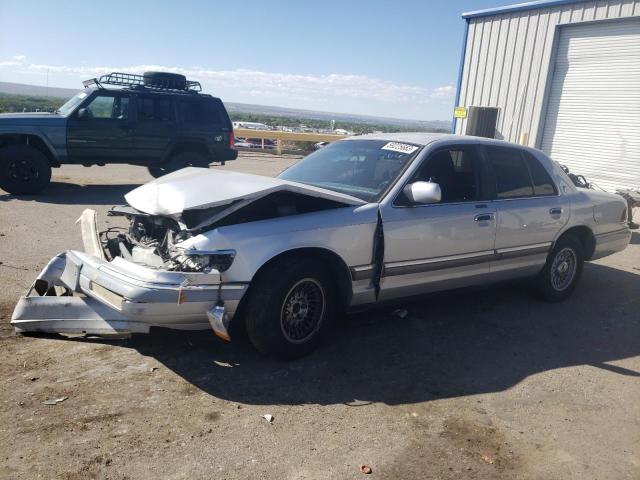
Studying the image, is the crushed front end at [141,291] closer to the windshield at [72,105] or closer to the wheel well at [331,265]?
the wheel well at [331,265]

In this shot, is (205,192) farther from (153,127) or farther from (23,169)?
(153,127)

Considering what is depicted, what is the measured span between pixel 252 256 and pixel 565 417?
7.55 feet

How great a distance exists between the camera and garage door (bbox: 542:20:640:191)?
1229 centimetres

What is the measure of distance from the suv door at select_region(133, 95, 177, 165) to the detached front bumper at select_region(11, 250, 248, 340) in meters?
8.06

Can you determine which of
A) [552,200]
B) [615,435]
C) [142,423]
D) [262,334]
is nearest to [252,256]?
[262,334]

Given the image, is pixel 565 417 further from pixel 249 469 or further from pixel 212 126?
pixel 212 126

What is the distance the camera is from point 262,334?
12.4 ft

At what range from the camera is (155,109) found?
38.5 feet

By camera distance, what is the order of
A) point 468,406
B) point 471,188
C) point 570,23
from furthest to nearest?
point 570,23 < point 471,188 < point 468,406

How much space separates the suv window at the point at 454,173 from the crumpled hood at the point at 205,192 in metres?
0.83

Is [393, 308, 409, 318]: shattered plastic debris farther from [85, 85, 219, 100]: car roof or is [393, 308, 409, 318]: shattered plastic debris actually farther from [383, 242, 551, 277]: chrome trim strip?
[85, 85, 219, 100]: car roof

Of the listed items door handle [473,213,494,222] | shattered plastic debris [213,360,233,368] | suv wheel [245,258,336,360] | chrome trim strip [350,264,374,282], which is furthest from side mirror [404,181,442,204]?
shattered plastic debris [213,360,233,368]

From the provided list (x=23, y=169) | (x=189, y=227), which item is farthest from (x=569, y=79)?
(x=189, y=227)

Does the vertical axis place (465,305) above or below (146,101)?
below
